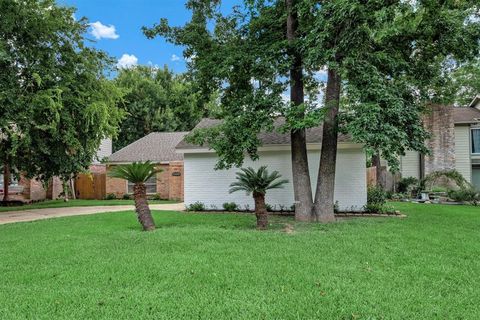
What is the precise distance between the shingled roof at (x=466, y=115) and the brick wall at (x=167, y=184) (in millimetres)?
16992

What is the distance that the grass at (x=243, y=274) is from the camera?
4.13 m

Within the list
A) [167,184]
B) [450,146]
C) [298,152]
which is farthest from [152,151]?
[450,146]

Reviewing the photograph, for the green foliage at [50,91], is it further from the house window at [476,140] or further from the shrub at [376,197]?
the house window at [476,140]

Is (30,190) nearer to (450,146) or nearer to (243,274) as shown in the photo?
(243,274)

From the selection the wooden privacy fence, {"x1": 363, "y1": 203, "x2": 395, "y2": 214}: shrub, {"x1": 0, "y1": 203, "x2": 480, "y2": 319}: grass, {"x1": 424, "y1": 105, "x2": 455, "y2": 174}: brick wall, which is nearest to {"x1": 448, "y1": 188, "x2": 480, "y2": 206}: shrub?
{"x1": 424, "y1": 105, "x2": 455, "y2": 174}: brick wall

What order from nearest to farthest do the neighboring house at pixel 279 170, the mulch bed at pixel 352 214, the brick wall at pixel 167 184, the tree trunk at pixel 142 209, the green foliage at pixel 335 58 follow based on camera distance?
the green foliage at pixel 335 58 → the tree trunk at pixel 142 209 → the mulch bed at pixel 352 214 → the neighboring house at pixel 279 170 → the brick wall at pixel 167 184

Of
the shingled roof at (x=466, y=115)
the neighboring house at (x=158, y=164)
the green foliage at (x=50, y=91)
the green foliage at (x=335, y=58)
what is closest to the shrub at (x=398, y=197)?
the shingled roof at (x=466, y=115)

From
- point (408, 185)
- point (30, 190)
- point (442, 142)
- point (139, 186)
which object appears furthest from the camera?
point (442, 142)

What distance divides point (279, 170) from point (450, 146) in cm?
1328

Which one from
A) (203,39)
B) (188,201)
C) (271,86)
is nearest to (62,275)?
(271,86)

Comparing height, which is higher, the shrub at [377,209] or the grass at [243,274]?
the shrub at [377,209]

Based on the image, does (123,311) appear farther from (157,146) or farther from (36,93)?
(157,146)

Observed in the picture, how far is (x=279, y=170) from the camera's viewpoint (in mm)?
14312

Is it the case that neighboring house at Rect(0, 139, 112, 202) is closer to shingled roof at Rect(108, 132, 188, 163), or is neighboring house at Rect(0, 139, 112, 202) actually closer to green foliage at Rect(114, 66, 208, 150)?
shingled roof at Rect(108, 132, 188, 163)
